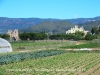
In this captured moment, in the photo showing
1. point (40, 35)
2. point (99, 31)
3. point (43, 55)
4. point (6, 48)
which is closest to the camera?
point (43, 55)

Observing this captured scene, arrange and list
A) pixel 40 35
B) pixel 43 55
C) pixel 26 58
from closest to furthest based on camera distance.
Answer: pixel 26 58 < pixel 43 55 < pixel 40 35

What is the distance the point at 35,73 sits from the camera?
23.0 meters

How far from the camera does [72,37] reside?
5517 inches

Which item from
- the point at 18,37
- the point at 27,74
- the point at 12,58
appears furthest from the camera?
the point at 18,37

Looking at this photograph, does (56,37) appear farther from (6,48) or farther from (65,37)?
(6,48)

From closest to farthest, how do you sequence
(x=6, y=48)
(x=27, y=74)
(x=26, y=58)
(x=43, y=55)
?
(x=27, y=74)
(x=26, y=58)
(x=43, y=55)
(x=6, y=48)

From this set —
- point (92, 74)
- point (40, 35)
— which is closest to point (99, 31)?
point (40, 35)

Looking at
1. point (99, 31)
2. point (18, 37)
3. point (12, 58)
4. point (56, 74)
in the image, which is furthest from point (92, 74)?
point (99, 31)

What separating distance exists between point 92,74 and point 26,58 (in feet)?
54.2

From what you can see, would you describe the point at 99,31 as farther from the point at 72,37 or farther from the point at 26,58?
the point at 26,58

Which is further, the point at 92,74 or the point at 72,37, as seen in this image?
the point at 72,37

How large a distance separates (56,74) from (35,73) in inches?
70.5

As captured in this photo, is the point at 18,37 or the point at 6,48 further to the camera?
the point at 18,37

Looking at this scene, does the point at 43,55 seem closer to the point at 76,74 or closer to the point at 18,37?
the point at 76,74
